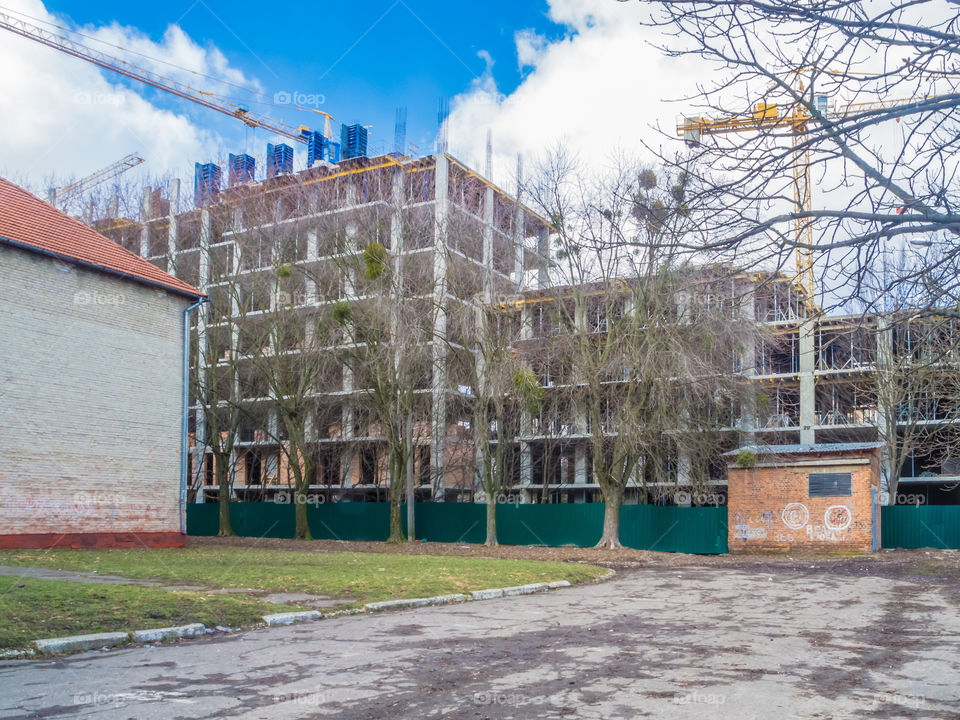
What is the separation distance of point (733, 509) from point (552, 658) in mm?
22225

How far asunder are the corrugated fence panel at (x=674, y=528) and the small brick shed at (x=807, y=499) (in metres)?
1.69

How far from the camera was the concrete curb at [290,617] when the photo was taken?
10.7m

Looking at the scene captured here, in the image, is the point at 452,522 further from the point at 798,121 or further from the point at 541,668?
the point at 798,121

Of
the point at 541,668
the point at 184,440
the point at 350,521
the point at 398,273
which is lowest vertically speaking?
the point at 350,521

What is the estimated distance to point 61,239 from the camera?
2242 centimetres

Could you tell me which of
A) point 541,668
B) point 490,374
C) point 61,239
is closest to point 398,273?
point 490,374

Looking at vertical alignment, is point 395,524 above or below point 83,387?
below

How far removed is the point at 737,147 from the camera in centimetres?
600

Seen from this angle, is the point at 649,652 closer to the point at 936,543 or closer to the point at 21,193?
the point at 21,193

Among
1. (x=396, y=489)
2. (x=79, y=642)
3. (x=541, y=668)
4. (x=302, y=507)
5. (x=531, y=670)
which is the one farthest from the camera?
(x=302, y=507)

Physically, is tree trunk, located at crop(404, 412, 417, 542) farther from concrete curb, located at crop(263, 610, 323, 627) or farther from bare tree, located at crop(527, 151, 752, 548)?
concrete curb, located at crop(263, 610, 323, 627)

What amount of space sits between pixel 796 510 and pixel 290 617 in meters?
21.1

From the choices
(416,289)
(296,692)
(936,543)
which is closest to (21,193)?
Result: (416,289)

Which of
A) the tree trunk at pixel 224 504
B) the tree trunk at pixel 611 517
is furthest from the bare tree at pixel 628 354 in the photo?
the tree trunk at pixel 224 504
